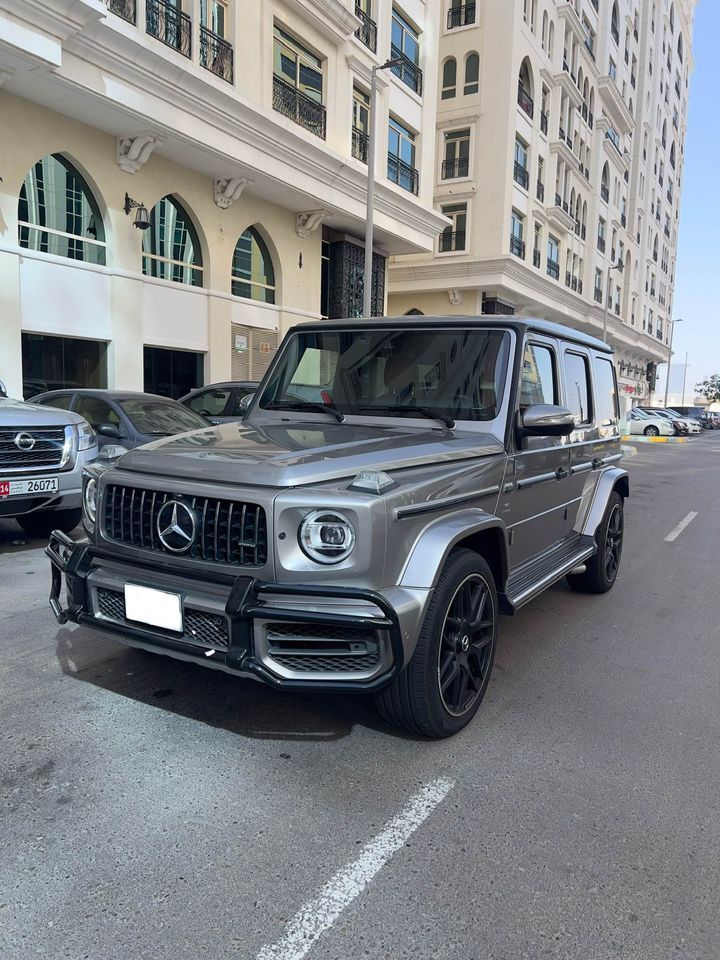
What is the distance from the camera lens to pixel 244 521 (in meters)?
2.81

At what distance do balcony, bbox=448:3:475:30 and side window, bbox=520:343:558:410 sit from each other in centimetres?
3085

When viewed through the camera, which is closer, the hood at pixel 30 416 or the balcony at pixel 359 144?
the hood at pixel 30 416

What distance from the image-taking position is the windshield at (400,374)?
389 centimetres

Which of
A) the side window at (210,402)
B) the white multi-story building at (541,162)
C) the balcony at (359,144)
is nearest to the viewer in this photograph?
the side window at (210,402)

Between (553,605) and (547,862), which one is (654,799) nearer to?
(547,862)

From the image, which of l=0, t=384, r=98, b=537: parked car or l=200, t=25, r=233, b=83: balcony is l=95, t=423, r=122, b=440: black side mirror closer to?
l=0, t=384, r=98, b=537: parked car

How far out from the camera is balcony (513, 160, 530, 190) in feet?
99.4

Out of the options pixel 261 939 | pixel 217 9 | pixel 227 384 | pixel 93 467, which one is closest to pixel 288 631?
pixel 261 939

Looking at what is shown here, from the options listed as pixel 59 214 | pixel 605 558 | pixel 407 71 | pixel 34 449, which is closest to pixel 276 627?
pixel 605 558

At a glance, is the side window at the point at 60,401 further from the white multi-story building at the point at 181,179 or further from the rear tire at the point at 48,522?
the white multi-story building at the point at 181,179

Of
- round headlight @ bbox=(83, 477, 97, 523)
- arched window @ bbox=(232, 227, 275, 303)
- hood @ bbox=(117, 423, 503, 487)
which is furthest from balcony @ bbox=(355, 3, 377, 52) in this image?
round headlight @ bbox=(83, 477, 97, 523)

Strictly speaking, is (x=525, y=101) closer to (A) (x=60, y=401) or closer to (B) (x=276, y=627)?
(A) (x=60, y=401)

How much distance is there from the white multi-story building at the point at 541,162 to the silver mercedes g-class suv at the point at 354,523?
26.1 m

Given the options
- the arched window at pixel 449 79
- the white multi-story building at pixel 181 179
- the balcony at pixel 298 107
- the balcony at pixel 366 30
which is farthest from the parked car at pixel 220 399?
the arched window at pixel 449 79
